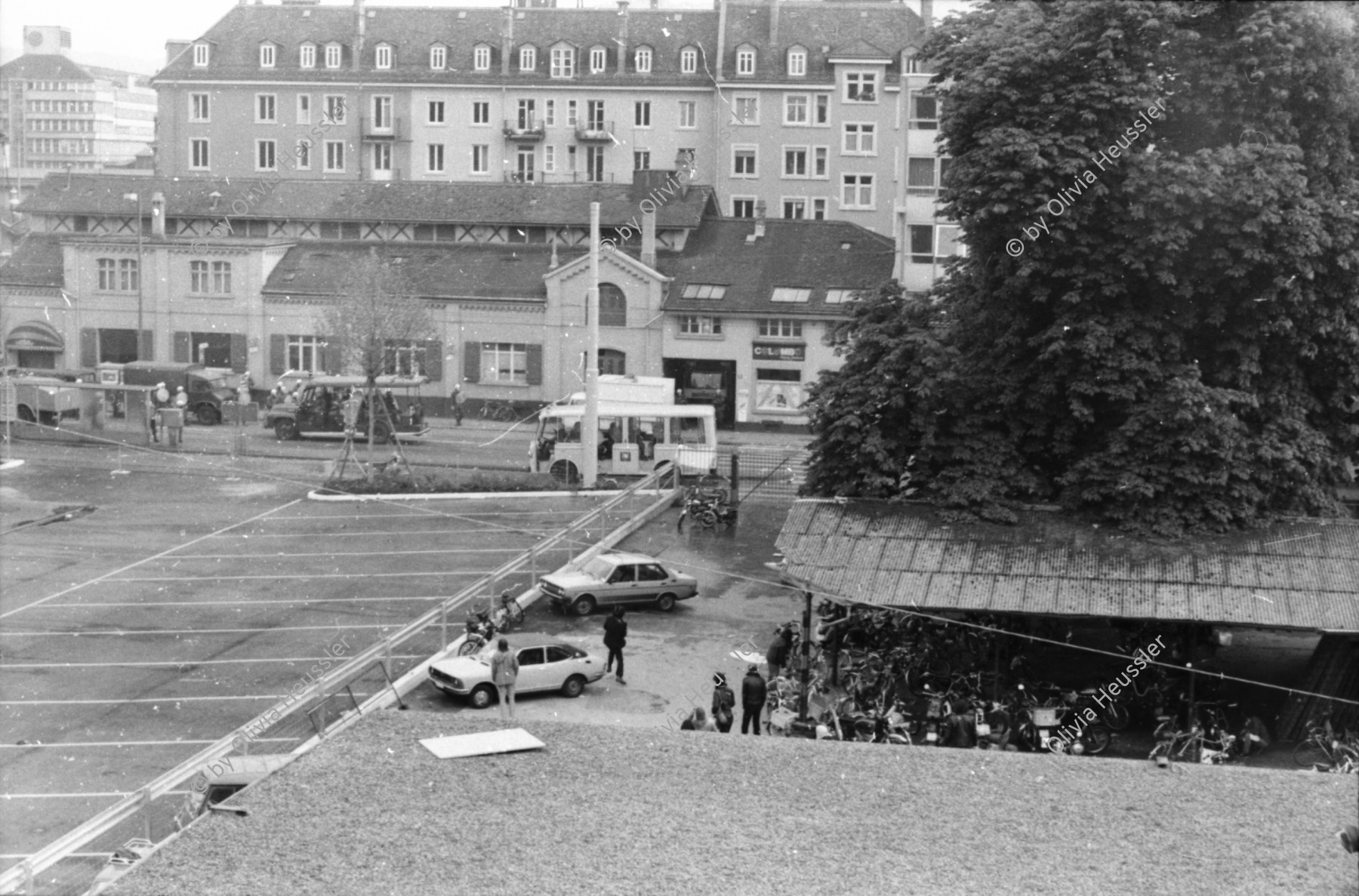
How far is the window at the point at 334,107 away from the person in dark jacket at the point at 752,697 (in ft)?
205

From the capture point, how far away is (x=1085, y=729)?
23828mm

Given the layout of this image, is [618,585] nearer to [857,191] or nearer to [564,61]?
[857,191]

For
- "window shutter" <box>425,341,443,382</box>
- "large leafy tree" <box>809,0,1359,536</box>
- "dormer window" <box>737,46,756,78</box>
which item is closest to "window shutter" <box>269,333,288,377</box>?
"window shutter" <box>425,341,443,382</box>

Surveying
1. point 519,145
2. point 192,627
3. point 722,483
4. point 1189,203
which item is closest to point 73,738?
point 192,627

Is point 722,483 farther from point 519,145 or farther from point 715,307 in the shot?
point 519,145

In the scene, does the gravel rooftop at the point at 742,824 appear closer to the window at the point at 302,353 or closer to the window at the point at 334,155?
the window at the point at 302,353

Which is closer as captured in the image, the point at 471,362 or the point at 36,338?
the point at 471,362

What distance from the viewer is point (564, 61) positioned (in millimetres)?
80938

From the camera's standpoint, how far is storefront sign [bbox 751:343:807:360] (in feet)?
198

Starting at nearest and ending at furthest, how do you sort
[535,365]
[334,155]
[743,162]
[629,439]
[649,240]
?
[629,439] < [535,365] < [649,240] < [743,162] < [334,155]

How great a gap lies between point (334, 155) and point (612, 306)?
2679 cm

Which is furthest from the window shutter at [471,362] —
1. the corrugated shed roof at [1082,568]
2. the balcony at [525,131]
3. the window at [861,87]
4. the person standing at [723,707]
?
the person standing at [723,707]

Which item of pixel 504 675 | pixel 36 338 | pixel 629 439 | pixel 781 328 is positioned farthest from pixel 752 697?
pixel 36 338

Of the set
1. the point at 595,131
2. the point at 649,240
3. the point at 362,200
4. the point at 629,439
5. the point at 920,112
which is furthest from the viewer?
the point at 595,131
